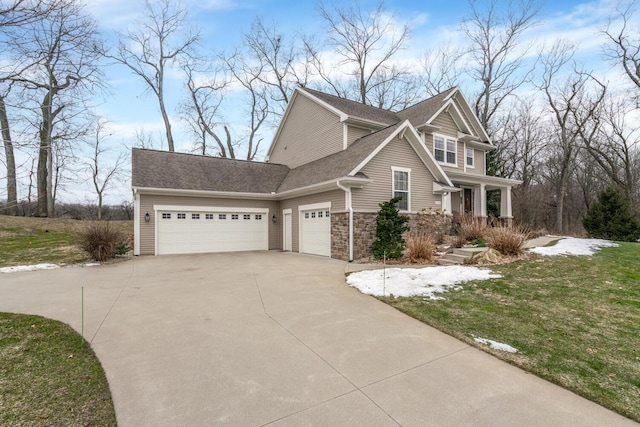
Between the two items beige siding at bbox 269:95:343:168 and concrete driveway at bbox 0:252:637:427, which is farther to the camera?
beige siding at bbox 269:95:343:168

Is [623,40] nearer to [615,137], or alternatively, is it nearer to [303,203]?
[615,137]

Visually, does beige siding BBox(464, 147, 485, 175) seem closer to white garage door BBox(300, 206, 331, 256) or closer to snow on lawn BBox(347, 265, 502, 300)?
white garage door BBox(300, 206, 331, 256)

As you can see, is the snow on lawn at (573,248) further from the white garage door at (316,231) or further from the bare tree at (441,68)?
the bare tree at (441,68)

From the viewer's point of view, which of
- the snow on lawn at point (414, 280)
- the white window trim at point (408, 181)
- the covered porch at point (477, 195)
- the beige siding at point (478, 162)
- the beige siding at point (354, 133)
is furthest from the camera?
the beige siding at point (478, 162)

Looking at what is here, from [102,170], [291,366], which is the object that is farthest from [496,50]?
[102,170]

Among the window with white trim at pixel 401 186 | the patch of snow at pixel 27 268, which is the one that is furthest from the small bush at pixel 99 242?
the window with white trim at pixel 401 186

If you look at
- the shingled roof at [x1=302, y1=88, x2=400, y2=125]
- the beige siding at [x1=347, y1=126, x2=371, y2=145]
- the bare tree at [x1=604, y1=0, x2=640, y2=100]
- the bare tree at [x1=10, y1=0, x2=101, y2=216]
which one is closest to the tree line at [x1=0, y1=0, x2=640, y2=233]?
the bare tree at [x1=604, y1=0, x2=640, y2=100]

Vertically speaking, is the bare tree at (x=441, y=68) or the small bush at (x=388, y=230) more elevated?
the bare tree at (x=441, y=68)

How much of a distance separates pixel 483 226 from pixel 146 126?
29.9m

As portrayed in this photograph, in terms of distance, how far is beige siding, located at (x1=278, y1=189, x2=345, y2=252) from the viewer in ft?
37.8

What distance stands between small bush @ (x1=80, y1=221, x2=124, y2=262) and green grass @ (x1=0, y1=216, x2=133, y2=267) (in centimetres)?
46

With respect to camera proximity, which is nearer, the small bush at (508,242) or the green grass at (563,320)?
the green grass at (563,320)

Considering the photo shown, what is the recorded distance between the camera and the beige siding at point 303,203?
11516 mm

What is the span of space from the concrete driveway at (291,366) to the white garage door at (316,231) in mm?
5929
